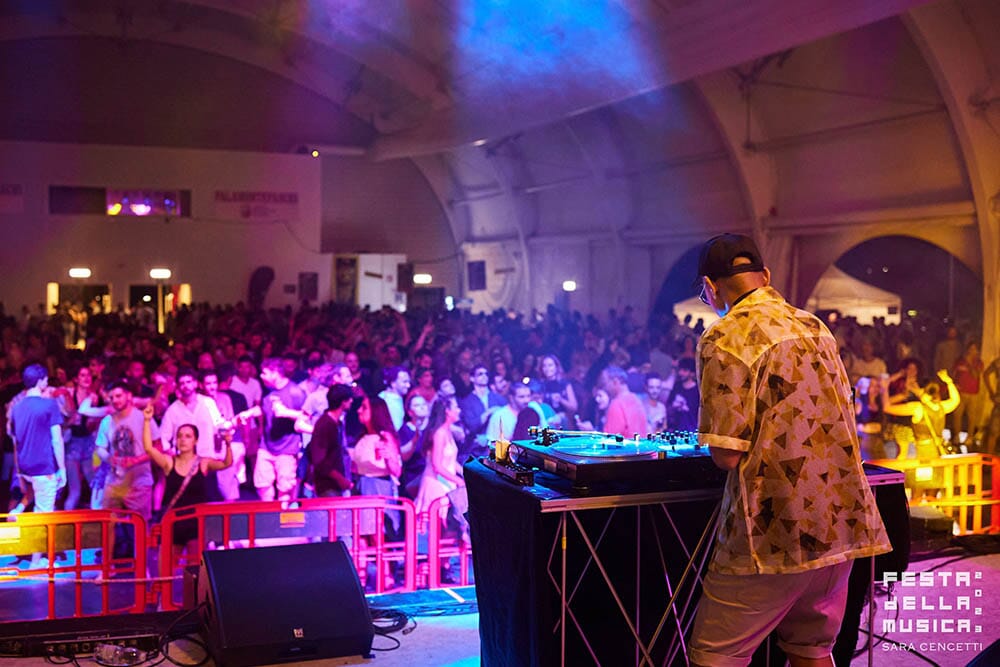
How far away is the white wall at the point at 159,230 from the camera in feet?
59.4

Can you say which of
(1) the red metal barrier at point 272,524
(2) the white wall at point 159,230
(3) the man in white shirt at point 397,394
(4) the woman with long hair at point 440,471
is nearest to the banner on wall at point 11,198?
(2) the white wall at point 159,230

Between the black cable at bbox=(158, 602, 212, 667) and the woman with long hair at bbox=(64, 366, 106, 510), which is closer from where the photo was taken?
the black cable at bbox=(158, 602, 212, 667)

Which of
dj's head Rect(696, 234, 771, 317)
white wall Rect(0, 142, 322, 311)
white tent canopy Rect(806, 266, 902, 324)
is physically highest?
white wall Rect(0, 142, 322, 311)

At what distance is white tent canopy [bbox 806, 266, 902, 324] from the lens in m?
14.9

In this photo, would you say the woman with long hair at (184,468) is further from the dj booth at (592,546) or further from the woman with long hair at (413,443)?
the dj booth at (592,546)

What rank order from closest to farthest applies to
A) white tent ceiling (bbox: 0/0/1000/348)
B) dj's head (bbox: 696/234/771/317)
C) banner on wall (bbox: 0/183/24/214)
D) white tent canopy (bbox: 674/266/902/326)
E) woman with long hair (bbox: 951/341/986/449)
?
1. dj's head (bbox: 696/234/771/317)
2. woman with long hair (bbox: 951/341/986/449)
3. white tent ceiling (bbox: 0/0/1000/348)
4. white tent canopy (bbox: 674/266/902/326)
5. banner on wall (bbox: 0/183/24/214)

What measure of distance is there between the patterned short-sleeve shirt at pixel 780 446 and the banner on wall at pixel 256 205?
17.2 meters

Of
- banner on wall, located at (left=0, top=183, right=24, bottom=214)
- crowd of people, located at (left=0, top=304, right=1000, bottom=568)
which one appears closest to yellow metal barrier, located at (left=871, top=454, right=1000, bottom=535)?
crowd of people, located at (left=0, top=304, right=1000, bottom=568)

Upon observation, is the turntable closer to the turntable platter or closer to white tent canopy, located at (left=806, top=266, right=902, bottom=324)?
the turntable platter

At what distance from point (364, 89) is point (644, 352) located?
11.7 meters

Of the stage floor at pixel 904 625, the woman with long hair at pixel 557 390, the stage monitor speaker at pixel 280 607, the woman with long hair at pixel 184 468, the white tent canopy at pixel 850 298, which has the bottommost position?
the stage floor at pixel 904 625

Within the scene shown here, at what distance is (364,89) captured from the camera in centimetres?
2222

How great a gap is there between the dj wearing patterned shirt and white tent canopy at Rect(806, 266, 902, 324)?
12.4 metres

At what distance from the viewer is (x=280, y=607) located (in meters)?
4.24
